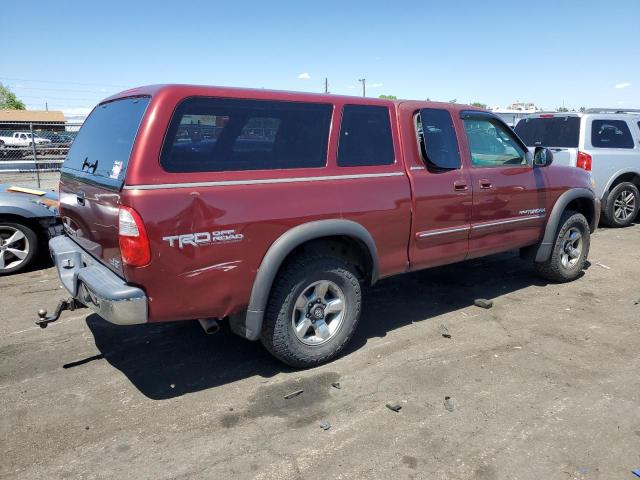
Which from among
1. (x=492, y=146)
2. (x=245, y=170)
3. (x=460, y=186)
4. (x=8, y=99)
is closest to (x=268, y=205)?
(x=245, y=170)

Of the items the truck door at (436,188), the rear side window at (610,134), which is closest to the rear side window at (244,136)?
the truck door at (436,188)

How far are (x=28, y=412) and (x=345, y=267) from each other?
231 centimetres

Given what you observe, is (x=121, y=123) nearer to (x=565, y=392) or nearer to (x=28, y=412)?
(x=28, y=412)

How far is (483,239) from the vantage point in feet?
15.8

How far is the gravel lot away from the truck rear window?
146 cm

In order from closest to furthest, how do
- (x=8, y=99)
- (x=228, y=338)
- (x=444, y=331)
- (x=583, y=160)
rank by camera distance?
(x=228, y=338) < (x=444, y=331) < (x=583, y=160) < (x=8, y=99)

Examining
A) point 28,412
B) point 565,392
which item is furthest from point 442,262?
point 28,412

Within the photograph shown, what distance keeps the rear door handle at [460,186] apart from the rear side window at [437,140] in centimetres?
14

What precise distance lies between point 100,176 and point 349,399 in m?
2.21

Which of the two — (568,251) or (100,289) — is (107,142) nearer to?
(100,289)

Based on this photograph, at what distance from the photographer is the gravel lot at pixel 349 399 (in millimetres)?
2732

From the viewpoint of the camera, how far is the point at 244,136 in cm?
338

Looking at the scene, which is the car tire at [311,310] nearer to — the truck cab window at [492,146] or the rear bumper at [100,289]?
the rear bumper at [100,289]

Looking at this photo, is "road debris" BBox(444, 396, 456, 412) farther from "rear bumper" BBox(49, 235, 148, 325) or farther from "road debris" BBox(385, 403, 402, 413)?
"rear bumper" BBox(49, 235, 148, 325)
